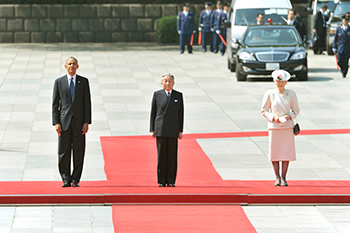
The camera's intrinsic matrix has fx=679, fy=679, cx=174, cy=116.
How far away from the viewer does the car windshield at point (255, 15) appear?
22375 millimetres

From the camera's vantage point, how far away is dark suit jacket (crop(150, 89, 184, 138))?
327 inches

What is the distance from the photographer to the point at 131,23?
106 feet

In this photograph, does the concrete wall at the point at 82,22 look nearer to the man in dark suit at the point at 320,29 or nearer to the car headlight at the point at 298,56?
the man in dark suit at the point at 320,29

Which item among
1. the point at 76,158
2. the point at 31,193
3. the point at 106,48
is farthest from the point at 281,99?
the point at 106,48

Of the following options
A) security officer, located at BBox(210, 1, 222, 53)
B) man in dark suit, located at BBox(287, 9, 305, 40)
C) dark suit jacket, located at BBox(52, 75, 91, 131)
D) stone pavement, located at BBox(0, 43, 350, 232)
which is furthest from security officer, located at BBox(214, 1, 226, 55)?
dark suit jacket, located at BBox(52, 75, 91, 131)

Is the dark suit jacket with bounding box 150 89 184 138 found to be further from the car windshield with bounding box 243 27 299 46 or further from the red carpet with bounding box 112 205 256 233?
the car windshield with bounding box 243 27 299 46

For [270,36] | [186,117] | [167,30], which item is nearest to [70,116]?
[186,117]

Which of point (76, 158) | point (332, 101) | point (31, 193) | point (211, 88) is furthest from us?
point (211, 88)

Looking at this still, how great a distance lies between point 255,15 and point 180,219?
52.9 ft

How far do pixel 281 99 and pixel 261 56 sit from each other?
10435mm

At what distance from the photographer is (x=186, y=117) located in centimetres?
1362

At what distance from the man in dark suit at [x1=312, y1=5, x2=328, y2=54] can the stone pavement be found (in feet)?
3.89

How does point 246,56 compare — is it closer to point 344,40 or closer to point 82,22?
point 344,40

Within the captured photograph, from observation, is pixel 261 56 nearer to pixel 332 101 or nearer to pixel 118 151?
pixel 332 101
